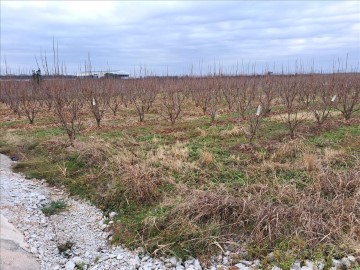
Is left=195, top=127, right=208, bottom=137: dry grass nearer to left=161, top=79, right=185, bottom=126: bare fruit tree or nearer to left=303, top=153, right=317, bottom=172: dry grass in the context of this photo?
left=161, top=79, right=185, bottom=126: bare fruit tree

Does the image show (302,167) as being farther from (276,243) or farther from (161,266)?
(161,266)

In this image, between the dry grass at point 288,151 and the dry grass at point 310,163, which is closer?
the dry grass at point 310,163

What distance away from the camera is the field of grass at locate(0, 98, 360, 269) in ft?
12.9

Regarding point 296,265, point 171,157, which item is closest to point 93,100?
point 171,157

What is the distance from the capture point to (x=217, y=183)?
5375mm

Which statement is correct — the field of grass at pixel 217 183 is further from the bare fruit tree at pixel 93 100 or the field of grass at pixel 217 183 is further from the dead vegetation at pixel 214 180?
the bare fruit tree at pixel 93 100

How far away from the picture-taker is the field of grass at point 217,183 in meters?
3.93

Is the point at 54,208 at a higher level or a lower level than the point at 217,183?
lower

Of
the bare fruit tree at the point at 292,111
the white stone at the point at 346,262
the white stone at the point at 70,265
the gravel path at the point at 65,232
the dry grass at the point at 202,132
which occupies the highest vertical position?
the bare fruit tree at the point at 292,111

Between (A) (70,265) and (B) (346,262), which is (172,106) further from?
(B) (346,262)

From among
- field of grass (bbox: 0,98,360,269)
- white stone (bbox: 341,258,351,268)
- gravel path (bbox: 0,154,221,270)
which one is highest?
field of grass (bbox: 0,98,360,269)

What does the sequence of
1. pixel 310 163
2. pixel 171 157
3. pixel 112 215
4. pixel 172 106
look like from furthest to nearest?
pixel 172 106
pixel 171 157
pixel 310 163
pixel 112 215

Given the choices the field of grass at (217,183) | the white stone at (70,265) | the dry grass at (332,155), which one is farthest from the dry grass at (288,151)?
the white stone at (70,265)

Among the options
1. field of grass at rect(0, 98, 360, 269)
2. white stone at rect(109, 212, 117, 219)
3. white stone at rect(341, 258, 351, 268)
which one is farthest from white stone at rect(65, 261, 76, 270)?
white stone at rect(341, 258, 351, 268)
